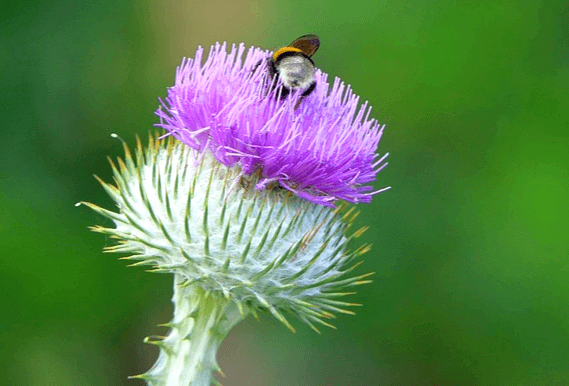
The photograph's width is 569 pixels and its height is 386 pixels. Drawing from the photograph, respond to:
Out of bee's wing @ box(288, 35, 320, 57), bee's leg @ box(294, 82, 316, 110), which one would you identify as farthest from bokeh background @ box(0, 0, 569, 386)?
bee's leg @ box(294, 82, 316, 110)

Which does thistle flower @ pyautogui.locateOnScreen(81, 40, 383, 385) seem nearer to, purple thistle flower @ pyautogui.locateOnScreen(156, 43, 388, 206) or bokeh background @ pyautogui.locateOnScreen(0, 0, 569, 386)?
purple thistle flower @ pyautogui.locateOnScreen(156, 43, 388, 206)

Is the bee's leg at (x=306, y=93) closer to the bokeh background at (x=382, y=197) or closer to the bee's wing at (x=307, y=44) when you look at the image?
the bee's wing at (x=307, y=44)

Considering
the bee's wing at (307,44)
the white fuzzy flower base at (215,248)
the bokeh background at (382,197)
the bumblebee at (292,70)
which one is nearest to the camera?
the white fuzzy flower base at (215,248)

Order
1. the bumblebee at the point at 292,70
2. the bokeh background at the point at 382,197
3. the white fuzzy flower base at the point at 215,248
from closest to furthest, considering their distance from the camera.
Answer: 1. the white fuzzy flower base at the point at 215,248
2. the bumblebee at the point at 292,70
3. the bokeh background at the point at 382,197

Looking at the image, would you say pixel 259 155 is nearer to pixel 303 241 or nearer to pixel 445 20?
pixel 303 241

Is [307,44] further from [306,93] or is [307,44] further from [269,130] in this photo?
[269,130]

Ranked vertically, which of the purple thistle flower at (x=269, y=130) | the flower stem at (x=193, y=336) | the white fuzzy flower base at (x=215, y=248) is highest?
the purple thistle flower at (x=269, y=130)

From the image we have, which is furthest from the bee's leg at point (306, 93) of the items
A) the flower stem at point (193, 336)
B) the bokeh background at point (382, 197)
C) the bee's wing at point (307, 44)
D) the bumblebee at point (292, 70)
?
the bokeh background at point (382, 197)

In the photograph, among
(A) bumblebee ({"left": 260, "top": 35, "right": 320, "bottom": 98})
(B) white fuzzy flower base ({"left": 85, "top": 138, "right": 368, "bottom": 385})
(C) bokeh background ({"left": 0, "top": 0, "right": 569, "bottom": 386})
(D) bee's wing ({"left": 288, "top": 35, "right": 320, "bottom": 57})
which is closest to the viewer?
(B) white fuzzy flower base ({"left": 85, "top": 138, "right": 368, "bottom": 385})
